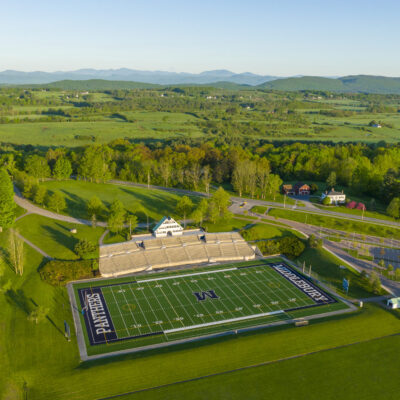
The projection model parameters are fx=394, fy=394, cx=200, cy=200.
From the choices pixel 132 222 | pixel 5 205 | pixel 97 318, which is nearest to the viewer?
pixel 97 318

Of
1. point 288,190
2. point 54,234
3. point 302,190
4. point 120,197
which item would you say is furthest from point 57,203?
point 302,190

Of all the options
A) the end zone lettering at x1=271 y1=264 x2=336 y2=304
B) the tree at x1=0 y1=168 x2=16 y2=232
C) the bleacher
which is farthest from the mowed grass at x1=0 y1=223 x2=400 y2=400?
the tree at x1=0 y1=168 x2=16 y2=232

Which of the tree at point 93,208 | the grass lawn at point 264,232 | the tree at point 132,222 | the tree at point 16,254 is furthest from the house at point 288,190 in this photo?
the tree at point 16,254

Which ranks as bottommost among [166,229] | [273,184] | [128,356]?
[128,356]

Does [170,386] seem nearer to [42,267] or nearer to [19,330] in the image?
[19,330]

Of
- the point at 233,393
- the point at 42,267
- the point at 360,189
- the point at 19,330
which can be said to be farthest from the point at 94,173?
the point at 233,393

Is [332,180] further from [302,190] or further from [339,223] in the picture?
[339,223]

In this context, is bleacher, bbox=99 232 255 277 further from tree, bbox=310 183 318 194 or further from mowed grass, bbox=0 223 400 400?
tree, bbox=310 183 318 194
